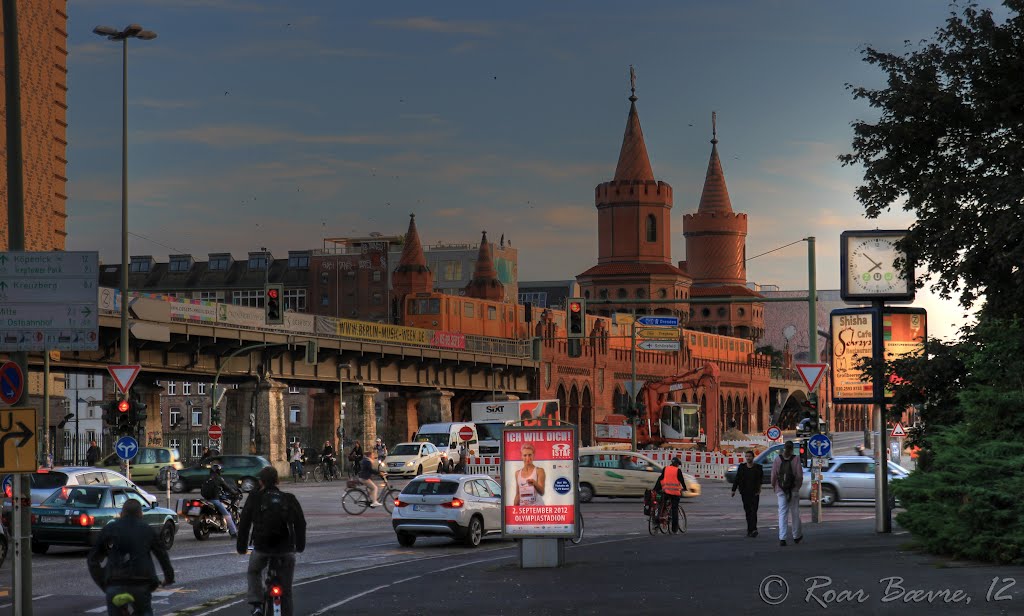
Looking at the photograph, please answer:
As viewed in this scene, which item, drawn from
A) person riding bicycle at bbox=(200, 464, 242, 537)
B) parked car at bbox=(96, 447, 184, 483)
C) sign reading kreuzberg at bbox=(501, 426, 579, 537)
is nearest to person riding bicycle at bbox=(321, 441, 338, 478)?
parked car at bbox=(96, 447, 184, 483)

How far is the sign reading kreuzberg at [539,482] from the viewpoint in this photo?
70.8 ft

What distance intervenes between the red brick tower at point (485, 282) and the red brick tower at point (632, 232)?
21772mm

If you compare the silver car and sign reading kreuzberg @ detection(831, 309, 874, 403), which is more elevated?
sign reading kreuzberg @ detection(831, 309, 874, 403)

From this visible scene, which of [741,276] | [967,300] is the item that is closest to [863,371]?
[967,300]

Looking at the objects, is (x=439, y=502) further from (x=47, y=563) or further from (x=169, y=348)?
(x=169, y=348)

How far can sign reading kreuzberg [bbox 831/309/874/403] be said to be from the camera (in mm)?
27359

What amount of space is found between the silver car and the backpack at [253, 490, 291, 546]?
28848 mm

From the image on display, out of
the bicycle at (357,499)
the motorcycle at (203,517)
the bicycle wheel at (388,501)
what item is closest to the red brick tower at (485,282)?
the bicycle wheel at (388,501)

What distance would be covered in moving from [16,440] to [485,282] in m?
121

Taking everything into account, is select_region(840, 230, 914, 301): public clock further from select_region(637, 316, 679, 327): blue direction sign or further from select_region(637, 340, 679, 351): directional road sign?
select_region(637, 340, 679, 351): directional road sign

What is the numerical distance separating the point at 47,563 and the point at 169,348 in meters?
38.7

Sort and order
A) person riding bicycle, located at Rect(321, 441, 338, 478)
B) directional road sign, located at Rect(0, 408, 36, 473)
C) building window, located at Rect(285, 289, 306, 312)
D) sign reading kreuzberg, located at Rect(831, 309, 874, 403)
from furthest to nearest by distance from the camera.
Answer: building window, located at Rect(285, 289, 306, 312)
person riding bicycle, located at Rect(321, 441, 338, 478)
sign reading kreuzberg, located at Rect(831, 309, 874, 403)
directional road sign, located at Rect(0, 408, 36, 473)

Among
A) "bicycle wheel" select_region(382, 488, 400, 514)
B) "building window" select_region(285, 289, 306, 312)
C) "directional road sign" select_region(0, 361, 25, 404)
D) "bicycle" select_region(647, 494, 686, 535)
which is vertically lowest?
"bicycle wheel" select_region(382, 488, 400, 514)

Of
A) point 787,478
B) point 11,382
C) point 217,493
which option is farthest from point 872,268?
point 11,382
